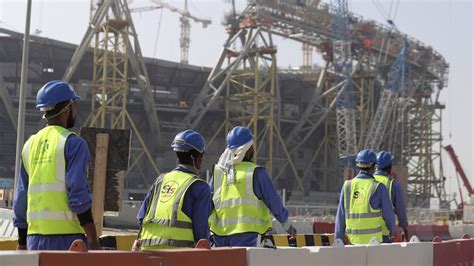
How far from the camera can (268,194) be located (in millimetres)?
5777

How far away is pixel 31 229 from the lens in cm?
441

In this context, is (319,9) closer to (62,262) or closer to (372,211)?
(372,211)

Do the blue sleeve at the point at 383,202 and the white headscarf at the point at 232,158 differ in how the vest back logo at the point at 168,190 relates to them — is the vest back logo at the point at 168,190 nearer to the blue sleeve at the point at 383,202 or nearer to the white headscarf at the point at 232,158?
the white headscarf at the point at 232,158

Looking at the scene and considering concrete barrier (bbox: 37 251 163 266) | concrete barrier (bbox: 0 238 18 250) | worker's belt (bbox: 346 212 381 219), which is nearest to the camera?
concrete barrier (bbox: 37 251 163 266)

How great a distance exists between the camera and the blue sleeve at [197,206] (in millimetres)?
4945

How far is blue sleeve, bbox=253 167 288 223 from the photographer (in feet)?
18.7

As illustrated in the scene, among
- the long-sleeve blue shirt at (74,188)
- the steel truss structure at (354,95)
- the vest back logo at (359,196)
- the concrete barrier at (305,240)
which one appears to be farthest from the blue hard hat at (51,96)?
the steel truss structure at (354,95)

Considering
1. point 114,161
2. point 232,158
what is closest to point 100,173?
point 114,161

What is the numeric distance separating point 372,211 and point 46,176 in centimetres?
428

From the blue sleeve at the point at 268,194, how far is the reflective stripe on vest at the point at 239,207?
0.13ft

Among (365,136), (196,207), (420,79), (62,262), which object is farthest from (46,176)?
(420,79)

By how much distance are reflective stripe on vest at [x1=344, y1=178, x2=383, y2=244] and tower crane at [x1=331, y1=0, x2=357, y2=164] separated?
56.9 metres

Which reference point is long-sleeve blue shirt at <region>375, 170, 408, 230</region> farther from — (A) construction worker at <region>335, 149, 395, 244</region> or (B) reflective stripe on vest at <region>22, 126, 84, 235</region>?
(B) reflective stripe on vest at <region>22, 126, 84, 235</region>

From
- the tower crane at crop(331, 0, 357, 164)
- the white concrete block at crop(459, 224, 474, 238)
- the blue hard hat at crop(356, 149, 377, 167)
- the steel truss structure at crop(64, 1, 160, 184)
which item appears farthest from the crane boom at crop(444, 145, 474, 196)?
the blue hard hat at crop(356, 149, 377, 167)
